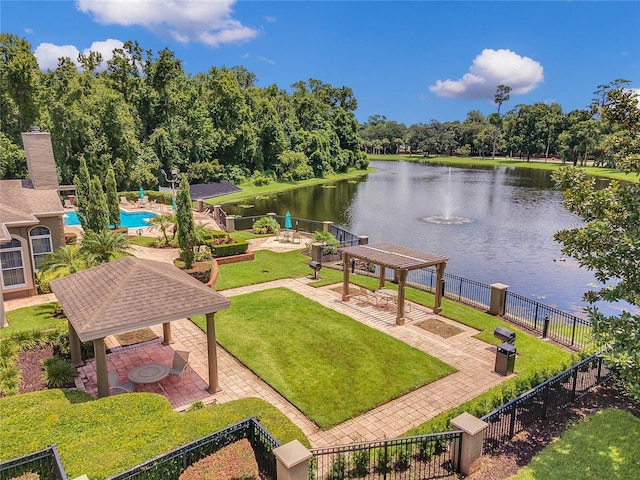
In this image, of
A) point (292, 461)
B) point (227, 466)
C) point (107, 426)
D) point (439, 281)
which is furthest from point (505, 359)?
point (107, 426)

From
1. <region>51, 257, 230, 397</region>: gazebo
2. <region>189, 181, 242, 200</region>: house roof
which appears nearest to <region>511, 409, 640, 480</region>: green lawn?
<region>51, 257, 230, 397</region>: gazebo

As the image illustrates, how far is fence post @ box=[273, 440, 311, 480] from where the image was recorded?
6391 mm

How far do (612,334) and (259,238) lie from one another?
2382 centimetres

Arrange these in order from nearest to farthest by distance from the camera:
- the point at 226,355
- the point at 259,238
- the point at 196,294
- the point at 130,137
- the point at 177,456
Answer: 1. the point at 177,456
2. the point at 196,294
3. the point at 226,355
4. the point at 259,238
5. the point at 130,137

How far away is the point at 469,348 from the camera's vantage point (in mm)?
13789

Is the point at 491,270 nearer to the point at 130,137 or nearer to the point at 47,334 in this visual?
the point at 47,334

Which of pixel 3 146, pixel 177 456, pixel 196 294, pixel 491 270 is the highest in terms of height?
pixel 3 146

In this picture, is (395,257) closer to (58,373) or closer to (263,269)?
(263,269)

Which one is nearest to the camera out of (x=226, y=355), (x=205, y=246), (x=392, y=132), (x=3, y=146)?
(x=226, y=355)

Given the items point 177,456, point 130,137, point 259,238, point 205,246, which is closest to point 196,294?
point 177,456

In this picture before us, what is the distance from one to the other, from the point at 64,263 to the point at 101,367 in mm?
8073

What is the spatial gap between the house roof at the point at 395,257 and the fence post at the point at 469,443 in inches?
286

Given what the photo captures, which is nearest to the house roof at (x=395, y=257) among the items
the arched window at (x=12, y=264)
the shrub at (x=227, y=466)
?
the shrub at (x=227, y=466)

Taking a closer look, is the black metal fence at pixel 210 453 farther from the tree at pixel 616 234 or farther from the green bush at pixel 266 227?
the green bush at pixel 266 227
